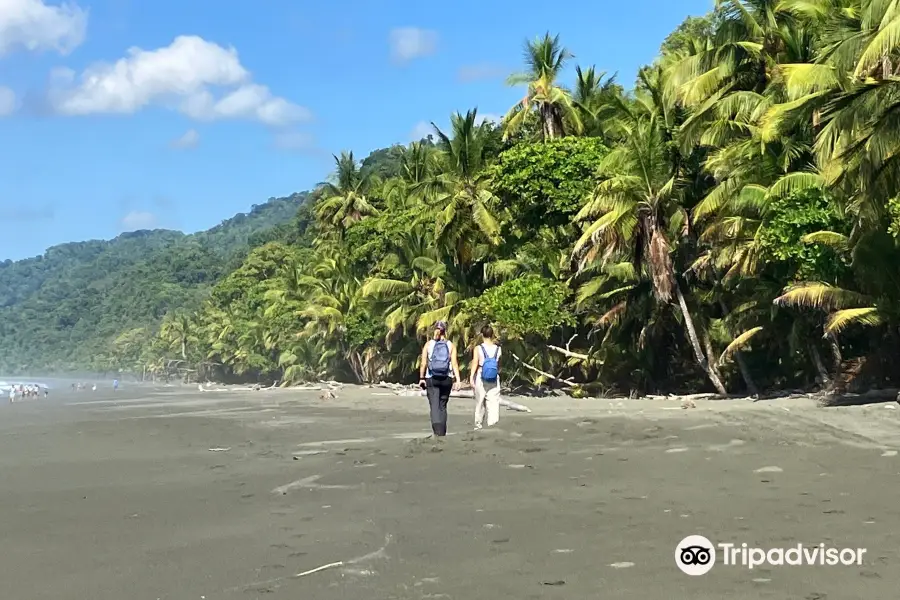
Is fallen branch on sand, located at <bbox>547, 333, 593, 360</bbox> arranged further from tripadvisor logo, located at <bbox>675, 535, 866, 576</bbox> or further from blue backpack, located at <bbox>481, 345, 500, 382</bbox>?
tripadvisor logo, located at <bbox>675, 535, 866, 576</bbox>

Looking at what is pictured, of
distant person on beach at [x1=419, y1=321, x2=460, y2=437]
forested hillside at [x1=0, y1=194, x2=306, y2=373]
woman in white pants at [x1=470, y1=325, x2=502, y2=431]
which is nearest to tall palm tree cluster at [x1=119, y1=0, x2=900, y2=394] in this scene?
woman in white pants at [x1=470, y1=325, x2=502, y2=431]

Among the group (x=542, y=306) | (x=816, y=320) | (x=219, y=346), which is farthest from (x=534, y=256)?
(x=219, y=346)

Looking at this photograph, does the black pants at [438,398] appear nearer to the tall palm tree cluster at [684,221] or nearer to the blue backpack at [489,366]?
the blue backpack at [489,366]

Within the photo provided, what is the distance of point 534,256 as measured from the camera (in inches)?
1168

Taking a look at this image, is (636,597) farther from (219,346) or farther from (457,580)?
(219,346)

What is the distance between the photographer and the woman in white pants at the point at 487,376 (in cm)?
1188

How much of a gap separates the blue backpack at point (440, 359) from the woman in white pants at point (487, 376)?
0.60 m

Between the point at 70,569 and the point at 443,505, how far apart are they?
8.40ft

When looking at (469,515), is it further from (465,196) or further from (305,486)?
(465,196)

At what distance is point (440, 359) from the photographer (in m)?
11.3

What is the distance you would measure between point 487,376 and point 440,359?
3.15 ft

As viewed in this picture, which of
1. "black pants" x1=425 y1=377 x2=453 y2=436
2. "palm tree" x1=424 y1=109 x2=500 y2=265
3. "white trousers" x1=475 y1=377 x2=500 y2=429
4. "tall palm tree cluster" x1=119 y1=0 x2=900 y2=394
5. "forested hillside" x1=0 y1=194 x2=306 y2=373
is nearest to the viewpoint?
"black pants" x1=425 y1=377 x2=453 y2=436

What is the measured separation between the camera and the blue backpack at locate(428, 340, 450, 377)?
11.3 meters

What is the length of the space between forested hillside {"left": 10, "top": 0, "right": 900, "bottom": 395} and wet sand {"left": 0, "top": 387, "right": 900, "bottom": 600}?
492 cm
